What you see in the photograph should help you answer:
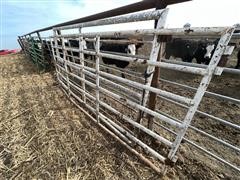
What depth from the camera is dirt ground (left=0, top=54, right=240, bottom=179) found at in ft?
5.99

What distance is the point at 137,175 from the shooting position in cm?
178

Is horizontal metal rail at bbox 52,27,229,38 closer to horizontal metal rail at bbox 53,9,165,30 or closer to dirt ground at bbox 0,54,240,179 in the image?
horizontal metal rail at bbox 53,9,165,30

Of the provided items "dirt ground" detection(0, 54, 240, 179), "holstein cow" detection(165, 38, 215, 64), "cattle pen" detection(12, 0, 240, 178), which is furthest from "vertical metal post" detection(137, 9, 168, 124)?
"holstein cow" detection(165, 38, 215, 64)

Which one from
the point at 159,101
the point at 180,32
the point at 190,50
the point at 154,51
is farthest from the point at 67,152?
the point at 190,50

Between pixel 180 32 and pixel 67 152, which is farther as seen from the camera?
pixel 67 152

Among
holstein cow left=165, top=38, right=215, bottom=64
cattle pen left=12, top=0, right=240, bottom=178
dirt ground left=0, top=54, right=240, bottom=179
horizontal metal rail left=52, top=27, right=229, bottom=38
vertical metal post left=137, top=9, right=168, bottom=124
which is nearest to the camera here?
horizontal metal rail left=52, top=27, right=229, bottom=38

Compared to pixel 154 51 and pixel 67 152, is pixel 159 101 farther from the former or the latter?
pixel 154 51

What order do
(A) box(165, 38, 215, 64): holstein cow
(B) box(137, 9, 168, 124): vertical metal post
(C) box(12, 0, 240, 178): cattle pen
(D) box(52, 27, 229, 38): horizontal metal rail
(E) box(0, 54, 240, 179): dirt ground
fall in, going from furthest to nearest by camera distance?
(A) box(165, 38, 215, 64): holstein cow, (E) box(0, 54, 240, 179): dirt ground, (B) box(137, 9, 168, 124): vertical metal post, (C) box(12, 0, 240, 178): cattle pen, (D) box(52, 27, 229, 38): horizontal metal rail

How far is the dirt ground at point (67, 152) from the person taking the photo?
183cm

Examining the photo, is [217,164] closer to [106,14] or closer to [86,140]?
[86,140]

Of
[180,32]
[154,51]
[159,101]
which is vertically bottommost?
[159,101]

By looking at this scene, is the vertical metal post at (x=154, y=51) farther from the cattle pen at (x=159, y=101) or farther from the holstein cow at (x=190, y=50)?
the holstein cow at (x=190, y=50)

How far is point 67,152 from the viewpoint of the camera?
212 cm

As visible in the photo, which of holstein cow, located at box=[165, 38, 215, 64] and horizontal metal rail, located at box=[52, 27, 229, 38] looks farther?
holstein cow, located at box=[165, 38, 215, 64]
